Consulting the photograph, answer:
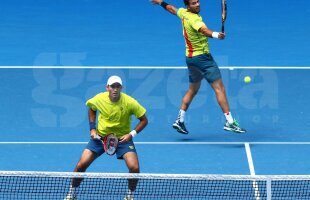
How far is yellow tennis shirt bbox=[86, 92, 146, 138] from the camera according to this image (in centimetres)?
1383

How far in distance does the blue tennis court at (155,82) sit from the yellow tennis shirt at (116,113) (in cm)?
187

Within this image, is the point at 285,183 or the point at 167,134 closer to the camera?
the point at 285,183

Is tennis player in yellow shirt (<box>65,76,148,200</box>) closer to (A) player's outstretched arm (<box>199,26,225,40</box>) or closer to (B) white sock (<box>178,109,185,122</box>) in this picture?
(A) player's outstretched arm (<box>199,26,225,40</box>)

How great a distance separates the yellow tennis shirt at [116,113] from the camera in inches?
544

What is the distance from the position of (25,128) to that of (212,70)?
3461 millimetres

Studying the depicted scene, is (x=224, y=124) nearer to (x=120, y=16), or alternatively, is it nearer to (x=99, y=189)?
(x=99, y=189)

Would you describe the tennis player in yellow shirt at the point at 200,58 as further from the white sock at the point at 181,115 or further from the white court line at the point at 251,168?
the white sock at the point at 181,115

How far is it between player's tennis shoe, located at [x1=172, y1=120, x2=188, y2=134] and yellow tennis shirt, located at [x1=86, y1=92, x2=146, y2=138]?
337 cm

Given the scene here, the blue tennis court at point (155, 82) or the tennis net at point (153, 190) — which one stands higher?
the blue tennis court at point (155, 82)

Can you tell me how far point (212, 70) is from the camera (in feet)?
55.1

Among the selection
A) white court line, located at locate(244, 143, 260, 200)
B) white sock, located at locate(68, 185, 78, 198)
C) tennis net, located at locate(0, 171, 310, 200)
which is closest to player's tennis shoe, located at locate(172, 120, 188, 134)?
white court line, located at locate(244, 143, 260, 200)

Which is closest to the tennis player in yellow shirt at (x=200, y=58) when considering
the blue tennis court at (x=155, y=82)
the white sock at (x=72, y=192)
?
the blue tennis court at (x=155, y=82)

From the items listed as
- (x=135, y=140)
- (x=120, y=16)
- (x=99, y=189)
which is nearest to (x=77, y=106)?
(x=135, y=140)

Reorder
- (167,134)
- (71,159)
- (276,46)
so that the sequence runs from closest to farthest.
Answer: (71,159) → (167,134) → (276,46)
